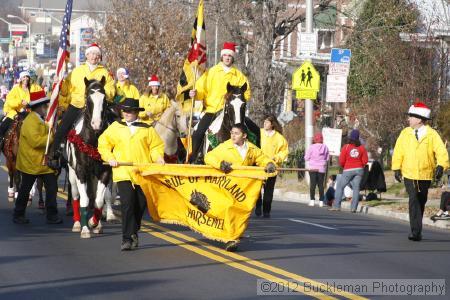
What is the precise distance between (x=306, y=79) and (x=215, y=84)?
1317cm

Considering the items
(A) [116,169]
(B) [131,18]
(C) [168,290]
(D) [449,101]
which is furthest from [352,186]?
(B) [131,18]

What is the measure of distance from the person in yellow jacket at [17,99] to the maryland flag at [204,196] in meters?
7.04

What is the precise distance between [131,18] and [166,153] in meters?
27.5

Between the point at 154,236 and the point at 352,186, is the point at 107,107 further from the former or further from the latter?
the point at 352,186

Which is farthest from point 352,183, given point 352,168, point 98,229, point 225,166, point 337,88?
point 225,166

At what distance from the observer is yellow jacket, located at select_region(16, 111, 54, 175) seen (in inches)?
712

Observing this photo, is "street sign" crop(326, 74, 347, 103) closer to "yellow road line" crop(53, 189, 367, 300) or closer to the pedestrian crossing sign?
the pedestrian crossing sign

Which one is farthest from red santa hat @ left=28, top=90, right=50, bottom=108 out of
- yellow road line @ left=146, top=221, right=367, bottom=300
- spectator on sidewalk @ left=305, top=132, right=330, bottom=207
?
spectator on sidewalk @ left=305, top=132, right=330, bottom=207

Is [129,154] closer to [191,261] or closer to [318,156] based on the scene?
[191,261]

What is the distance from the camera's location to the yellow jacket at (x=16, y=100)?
70.6 feet

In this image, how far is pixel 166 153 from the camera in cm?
2055

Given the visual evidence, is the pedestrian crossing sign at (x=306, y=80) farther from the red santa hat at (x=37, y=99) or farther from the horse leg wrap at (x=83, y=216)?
the horse leg wrap at (x=83, y=216)

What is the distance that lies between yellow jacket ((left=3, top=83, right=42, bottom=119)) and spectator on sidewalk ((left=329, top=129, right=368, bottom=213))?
801cm

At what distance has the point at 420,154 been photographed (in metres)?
Answer: 18.2
